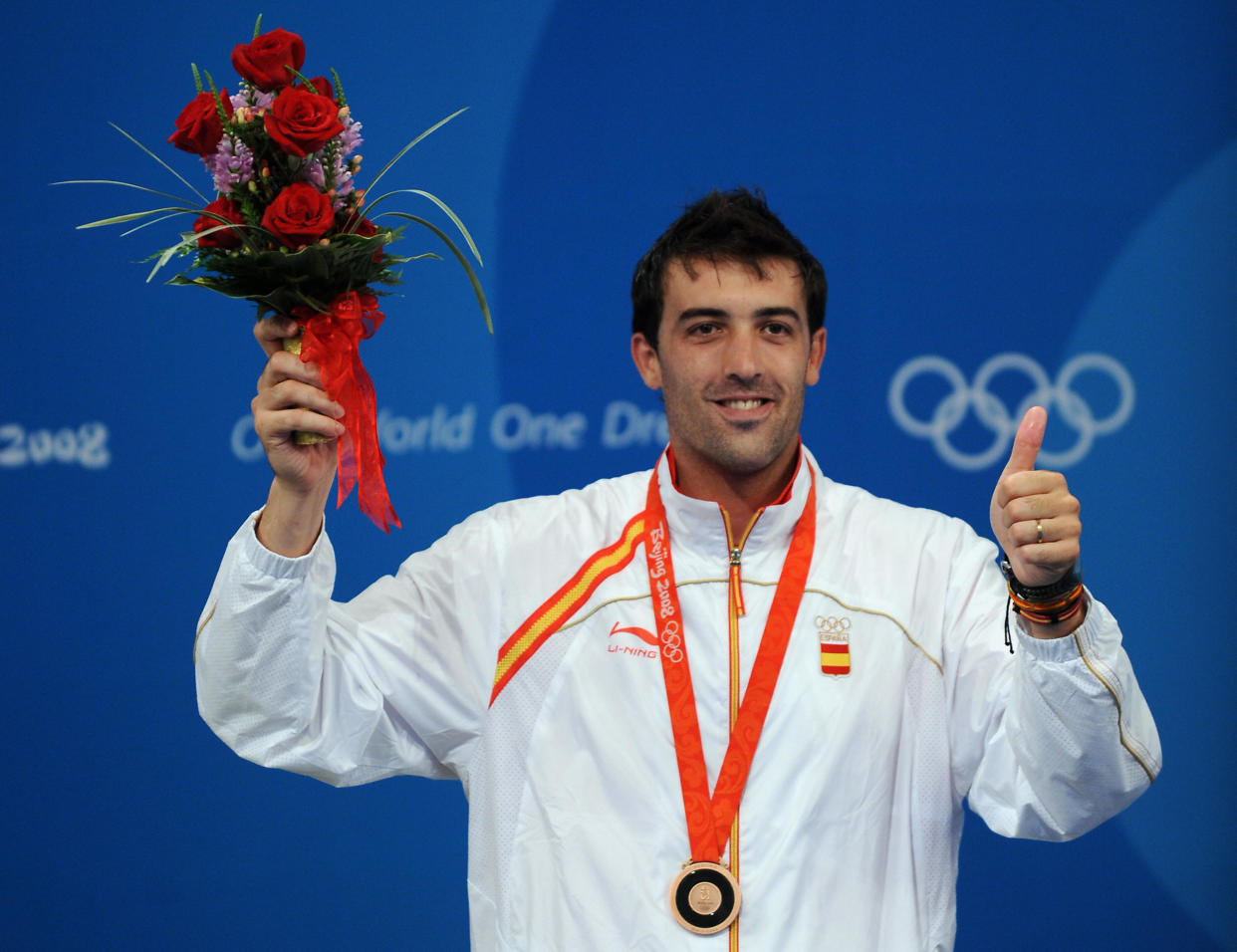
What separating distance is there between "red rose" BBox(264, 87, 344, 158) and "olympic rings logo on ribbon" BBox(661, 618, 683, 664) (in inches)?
35.2

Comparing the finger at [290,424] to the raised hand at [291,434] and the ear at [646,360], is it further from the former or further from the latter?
the ear at [646,360]

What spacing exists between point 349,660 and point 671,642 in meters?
0.50

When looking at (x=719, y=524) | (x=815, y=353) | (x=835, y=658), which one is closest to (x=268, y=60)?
(x=719, y=524)

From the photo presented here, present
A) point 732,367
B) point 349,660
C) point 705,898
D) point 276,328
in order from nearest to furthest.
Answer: point 276,328 < point 705,898 < point 349,660 < point 732,367

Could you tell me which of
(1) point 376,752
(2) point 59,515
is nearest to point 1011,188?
(1) point 376,752

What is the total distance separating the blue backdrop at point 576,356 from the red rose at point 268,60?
1.51 metres

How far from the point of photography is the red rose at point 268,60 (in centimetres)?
176

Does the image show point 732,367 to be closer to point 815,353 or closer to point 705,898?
point 815,353

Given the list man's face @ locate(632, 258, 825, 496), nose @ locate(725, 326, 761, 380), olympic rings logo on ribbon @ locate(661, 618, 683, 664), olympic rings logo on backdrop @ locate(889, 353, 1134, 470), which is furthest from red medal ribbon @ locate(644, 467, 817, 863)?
olympic rings logo on backdrop @ locate(889, 353, 1134, 470)

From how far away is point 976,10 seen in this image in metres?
3.25

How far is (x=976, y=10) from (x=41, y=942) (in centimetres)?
329

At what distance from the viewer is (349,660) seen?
2041 millimetres

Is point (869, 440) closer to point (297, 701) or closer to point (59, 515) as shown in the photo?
point (297, 701)

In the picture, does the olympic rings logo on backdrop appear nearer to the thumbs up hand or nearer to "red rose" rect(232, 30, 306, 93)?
the thumbs up hand
